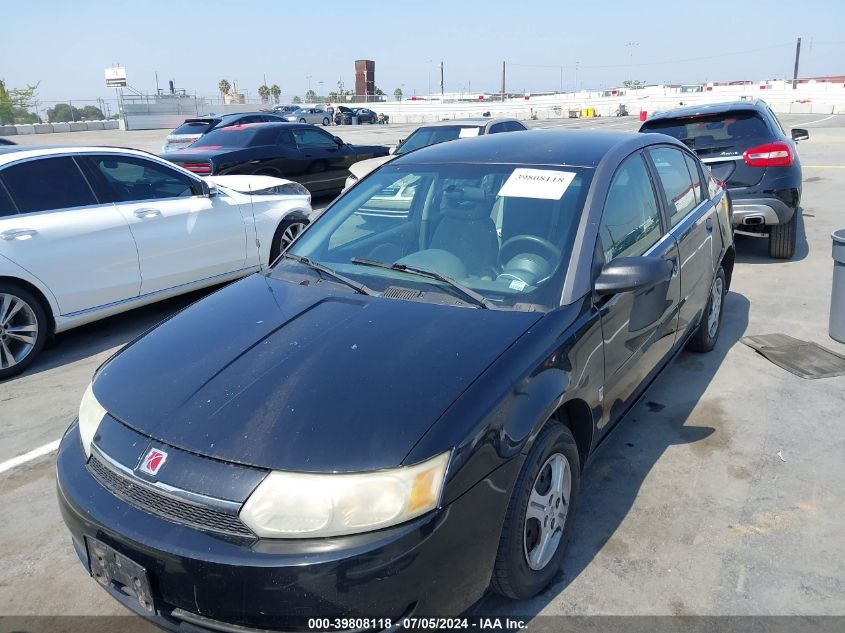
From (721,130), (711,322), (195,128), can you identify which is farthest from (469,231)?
(195,128)

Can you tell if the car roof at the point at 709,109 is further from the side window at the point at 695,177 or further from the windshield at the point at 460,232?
the windshield at the point at 460,232

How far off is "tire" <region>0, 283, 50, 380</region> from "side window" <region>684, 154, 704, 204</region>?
15.6ft

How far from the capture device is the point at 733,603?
265cm

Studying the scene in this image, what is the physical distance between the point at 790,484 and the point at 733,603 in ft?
3.42

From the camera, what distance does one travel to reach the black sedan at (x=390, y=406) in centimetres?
202

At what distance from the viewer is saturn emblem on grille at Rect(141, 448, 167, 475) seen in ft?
7.13

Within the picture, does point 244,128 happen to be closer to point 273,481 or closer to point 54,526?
point 54,526

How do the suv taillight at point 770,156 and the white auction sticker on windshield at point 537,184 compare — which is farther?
the suv taillight at point 770,156

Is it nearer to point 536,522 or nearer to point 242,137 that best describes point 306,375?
point 536,522

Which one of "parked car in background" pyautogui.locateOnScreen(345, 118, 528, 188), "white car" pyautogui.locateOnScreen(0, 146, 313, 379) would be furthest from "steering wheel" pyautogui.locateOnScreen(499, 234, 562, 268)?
"parked car in background" pyautogui.locateOnScreen(345, 118, 528, 188)

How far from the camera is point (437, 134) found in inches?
421

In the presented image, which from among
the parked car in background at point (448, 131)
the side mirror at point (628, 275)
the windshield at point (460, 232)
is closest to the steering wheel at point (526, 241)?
the windshield at point (460, 232)

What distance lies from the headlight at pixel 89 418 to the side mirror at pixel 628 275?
79.2 inches

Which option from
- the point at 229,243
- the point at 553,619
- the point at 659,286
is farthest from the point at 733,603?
the point at 229,243
